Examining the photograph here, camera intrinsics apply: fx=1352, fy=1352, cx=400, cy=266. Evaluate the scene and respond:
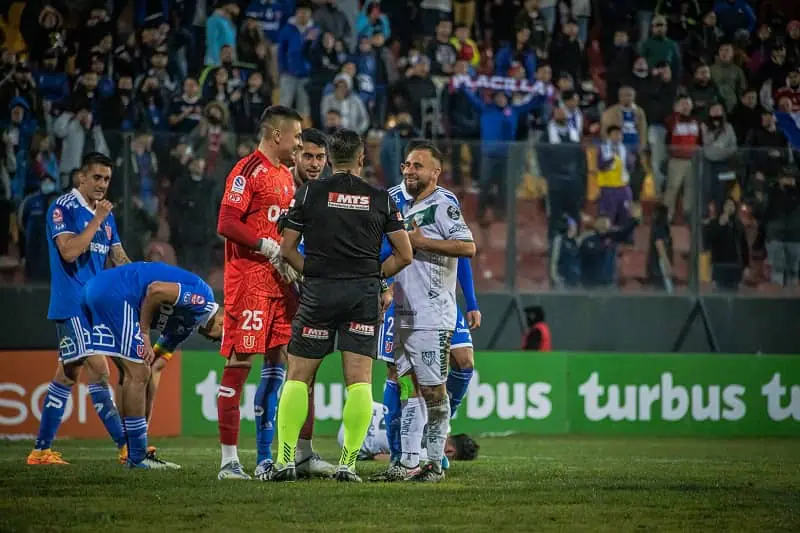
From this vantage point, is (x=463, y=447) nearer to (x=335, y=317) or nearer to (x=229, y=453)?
(x=229, y=453)


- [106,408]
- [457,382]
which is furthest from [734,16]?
[106,408]

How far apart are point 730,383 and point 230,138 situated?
7198 mm

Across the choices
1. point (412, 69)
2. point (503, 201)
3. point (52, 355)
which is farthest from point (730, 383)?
point (52, 355)

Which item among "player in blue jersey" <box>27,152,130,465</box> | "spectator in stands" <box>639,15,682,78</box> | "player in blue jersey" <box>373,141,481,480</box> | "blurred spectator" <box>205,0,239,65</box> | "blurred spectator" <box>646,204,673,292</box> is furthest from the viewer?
"spectator in stands" <box>639,15,682,78</box>

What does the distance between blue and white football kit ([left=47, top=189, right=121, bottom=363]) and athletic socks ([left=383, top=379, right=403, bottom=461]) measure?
2491 millimetres

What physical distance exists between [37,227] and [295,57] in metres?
6.04

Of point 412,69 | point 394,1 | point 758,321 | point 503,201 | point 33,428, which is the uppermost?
point 394,1

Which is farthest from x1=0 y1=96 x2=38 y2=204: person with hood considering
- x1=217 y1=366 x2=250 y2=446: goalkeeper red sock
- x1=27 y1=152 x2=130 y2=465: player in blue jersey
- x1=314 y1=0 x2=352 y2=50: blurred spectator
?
x1=217 y1=366 x2=250 y2=446: goalkeeper red sock

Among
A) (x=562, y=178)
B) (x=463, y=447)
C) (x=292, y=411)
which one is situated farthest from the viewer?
(x=562, y=178)

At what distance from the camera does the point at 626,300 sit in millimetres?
18328

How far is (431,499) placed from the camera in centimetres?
824

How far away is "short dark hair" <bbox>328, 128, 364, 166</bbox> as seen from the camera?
29.1 ft

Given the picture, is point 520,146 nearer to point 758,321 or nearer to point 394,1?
point 758,321

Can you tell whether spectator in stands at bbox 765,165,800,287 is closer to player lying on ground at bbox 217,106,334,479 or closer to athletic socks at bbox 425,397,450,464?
athletic socks at bbox 425,397,450,464
